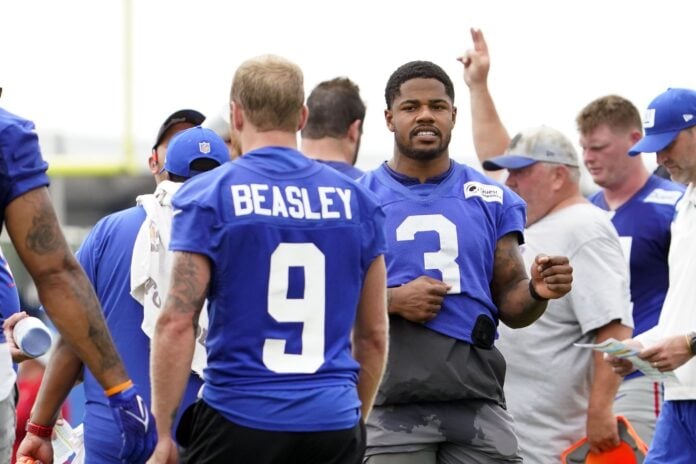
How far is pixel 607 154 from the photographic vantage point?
809 centimetres

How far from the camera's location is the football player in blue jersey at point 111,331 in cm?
557

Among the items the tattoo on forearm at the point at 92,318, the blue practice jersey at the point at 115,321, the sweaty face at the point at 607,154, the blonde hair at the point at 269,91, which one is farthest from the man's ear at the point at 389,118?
the sweaty face at the point at 607,154

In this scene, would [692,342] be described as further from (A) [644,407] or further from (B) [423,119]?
(A) [644,407]

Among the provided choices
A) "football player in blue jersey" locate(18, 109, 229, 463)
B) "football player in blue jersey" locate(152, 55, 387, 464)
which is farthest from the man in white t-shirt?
"football player in blue jersey" locate(152, 55, 387, 464)

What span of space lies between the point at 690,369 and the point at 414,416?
1267 millimetres

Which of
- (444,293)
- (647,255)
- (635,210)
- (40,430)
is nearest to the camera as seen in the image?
(444,293)

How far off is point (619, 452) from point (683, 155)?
149 centimetres

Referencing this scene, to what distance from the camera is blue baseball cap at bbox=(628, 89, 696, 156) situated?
642cm

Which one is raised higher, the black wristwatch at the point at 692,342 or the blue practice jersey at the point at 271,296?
the blue practice jersey at the point at 271,296

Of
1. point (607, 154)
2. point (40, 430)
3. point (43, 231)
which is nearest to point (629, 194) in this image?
point (607, 154)

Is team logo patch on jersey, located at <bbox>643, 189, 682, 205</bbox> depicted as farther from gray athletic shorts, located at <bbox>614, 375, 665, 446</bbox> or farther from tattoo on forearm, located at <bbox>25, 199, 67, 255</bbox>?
tattoo on forearm, located at <bbox>25, 199, 67, 255</bbox>

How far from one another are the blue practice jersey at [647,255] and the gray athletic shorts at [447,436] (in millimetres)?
2364

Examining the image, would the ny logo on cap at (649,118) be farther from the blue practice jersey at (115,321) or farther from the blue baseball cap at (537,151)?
the blue practice jersey at (115,321)

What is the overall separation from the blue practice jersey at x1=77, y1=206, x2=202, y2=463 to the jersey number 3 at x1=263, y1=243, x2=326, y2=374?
1.12m
